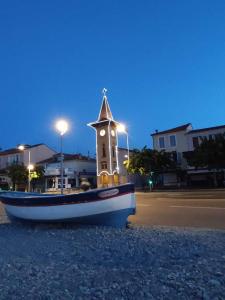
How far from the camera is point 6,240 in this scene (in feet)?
34.3

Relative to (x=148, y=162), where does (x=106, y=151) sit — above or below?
above

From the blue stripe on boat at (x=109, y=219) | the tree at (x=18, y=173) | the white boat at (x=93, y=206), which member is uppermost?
the tree at (x=18, y=173)

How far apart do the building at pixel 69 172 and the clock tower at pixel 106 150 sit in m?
6.40

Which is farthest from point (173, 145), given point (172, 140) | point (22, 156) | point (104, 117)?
point (22, 156)

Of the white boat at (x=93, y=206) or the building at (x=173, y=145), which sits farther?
the building at (x=173, y=145)

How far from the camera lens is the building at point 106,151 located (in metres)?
56.3

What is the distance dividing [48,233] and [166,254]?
18.0 ft

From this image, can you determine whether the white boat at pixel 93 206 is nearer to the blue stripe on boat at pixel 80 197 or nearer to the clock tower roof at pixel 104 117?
the blue stripe on boat at pixel 80 197

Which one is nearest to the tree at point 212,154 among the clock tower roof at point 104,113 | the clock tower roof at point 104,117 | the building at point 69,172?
the clock tower roof at point 104,117

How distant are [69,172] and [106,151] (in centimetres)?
991

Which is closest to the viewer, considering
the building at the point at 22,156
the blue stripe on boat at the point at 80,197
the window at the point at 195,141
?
the blue stripe on boat at the point at 80,197

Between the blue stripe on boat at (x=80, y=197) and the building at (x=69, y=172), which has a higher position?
the building at (x=69, y=172)

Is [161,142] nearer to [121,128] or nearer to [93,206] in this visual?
[121,128]

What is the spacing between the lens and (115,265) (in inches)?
266
